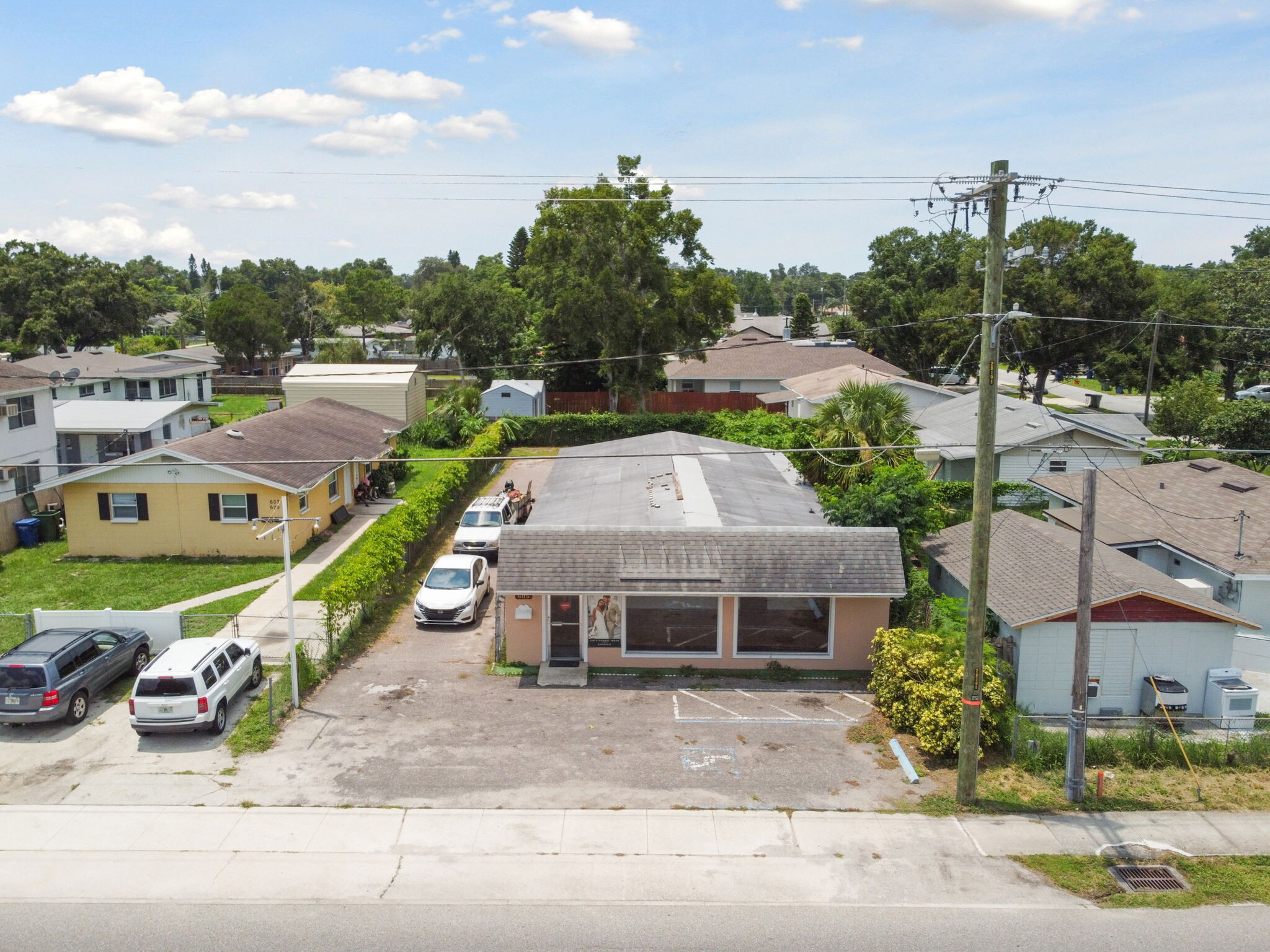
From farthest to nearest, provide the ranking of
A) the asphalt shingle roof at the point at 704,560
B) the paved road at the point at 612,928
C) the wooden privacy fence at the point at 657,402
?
the wooden privacy fence at the point at 657,402 → the asphalt shingle roof at the point at 704,560 → the paved road at the point at 612,928

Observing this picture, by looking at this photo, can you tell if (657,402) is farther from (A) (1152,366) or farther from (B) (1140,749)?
(B) (1140,749)

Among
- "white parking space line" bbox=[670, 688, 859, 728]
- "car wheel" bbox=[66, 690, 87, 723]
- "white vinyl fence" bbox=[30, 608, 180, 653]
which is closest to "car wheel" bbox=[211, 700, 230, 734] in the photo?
"car wheel" bbox=[66, 690, 87, 723]

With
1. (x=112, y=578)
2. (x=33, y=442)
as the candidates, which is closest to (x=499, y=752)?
(x=112, y=578)

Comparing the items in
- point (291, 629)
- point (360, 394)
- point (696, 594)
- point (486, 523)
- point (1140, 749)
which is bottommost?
point (1140, 749)

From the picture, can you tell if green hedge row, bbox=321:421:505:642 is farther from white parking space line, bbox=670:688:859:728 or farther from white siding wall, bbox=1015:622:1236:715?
white siding wall, bbox=1015:622:1236:715

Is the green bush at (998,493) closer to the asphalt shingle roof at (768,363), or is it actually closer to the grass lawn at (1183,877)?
the grass lawn at (1183,877)

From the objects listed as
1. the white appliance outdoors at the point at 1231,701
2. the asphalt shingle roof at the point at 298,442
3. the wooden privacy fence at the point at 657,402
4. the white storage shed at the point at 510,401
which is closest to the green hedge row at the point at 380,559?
the asphalt shingle roof at the point at 298,442
